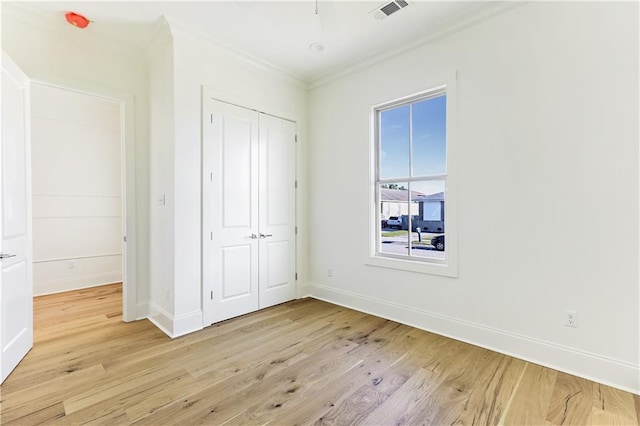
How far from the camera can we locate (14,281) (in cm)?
230

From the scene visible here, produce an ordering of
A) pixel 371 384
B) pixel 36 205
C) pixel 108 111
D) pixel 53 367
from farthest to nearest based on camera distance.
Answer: pixel 108 111 → pixel 36 205 → pixel 53 367 → pixel 371 384

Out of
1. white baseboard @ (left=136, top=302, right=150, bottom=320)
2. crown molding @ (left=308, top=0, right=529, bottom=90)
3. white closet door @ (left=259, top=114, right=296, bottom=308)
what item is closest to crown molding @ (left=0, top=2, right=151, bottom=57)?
white closet door @ (left=259, top=114, right=296, bottom=308)

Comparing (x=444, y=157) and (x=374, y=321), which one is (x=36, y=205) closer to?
(x=374, y=321)

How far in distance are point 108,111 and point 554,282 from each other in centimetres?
618

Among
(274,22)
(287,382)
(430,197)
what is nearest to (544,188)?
(430,197)

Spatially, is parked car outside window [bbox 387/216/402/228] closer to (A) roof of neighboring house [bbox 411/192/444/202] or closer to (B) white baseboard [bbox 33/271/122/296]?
(A) roof of neighboring house [bbox 411/192/444/202]

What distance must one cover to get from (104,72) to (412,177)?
3387 millimetres

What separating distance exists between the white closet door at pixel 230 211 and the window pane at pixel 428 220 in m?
1.85

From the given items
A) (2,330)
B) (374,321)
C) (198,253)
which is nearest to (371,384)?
(374,321)

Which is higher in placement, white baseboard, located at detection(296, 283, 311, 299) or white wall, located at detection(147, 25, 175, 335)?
white wall, located at detection(147, 25, 175, 335)

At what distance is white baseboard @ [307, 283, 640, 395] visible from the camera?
2053 millimetres

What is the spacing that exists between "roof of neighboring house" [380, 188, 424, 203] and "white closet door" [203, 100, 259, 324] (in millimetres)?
1527

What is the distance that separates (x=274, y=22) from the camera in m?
2.82

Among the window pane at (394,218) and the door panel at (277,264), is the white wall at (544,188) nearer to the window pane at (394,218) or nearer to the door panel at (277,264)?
the window pane at (394,218)
